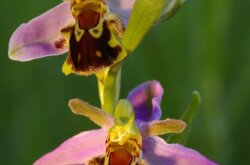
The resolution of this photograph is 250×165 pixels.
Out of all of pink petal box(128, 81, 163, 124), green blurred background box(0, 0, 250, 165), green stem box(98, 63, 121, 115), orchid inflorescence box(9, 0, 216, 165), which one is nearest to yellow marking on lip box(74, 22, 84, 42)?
orchid inflorescence box(9, 0, 216, 165)

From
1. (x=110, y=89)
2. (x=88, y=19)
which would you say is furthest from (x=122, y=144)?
(x=88, y=19)

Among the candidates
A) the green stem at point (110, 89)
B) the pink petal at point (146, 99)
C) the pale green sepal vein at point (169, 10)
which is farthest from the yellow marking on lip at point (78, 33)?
the pink petal at point (146, 99)

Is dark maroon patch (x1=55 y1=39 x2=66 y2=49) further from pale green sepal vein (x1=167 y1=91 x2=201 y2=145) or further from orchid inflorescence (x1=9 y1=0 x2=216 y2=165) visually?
pale green sepal vein (x1=167 y1=91 x2=201 y2=145)

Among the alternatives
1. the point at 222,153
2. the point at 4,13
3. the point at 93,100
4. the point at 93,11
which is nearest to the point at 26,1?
the point at 4,13

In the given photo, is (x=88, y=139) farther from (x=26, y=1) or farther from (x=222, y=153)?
(x=26, y=1)

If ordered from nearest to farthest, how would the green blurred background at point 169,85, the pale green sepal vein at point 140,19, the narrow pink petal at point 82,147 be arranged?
the pale green sepal vein at point 140,19 → the narrow pink petal at point 82,147 → the green blurred background at point 169,85

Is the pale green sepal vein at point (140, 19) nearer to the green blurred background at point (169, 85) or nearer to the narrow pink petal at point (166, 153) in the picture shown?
the narrow pink petal at point (166, 153)
